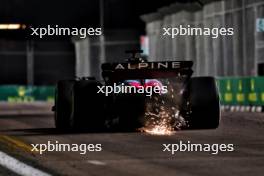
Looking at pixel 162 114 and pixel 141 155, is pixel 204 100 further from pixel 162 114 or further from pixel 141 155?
pixel 141 155

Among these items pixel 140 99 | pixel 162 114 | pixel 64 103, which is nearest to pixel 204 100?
pixel 162 114

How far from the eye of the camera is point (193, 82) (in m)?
20.2

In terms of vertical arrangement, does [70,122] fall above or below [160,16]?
below

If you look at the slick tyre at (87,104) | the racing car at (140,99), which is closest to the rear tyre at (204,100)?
the racing car at (140,99)

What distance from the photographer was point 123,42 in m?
82.1

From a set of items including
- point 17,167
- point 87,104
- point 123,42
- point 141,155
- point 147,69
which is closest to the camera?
point 17,167

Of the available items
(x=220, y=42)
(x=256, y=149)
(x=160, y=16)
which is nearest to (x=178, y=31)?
(x=160, y=16)

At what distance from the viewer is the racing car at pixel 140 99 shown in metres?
19.6

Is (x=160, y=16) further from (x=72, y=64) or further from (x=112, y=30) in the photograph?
(x=72, y=64)

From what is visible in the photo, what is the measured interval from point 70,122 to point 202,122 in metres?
2.77

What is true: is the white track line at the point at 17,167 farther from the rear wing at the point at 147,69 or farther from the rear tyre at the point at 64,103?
the rear tyre at the point at 64,103

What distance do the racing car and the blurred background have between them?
13.3m

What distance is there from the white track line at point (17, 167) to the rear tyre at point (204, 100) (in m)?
7.53

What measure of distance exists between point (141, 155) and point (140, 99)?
607 centimetres
